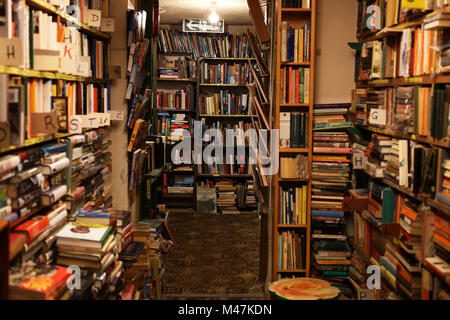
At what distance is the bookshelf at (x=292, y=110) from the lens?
388 cm

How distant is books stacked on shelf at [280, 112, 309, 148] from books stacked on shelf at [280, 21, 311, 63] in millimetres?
418

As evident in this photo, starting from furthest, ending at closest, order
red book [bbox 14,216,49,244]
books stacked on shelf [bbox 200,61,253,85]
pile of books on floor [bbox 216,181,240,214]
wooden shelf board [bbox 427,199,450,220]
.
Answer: books stacked on shelf [bbox 200,61,253,85]
pile of books on floor [bbox 216,181,240,214]
wooden shelf board [bbox 427,199,450,220]
red book [bbox 14,216,49,244]

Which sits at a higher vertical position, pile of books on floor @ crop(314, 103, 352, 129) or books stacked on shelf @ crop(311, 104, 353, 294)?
pile of books on floor @ crop(314, 103, 352, 129)

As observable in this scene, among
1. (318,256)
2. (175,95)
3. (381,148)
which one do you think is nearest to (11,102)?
(381,148)

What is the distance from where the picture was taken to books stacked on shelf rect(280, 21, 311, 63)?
3871 mm

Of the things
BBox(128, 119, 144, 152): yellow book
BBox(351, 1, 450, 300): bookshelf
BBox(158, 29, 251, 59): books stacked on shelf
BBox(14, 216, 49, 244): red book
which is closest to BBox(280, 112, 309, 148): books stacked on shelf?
BBox(351, 1, 450, 300): bookshelf

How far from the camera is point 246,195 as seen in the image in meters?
7.48

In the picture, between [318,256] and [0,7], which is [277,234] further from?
[0,7]

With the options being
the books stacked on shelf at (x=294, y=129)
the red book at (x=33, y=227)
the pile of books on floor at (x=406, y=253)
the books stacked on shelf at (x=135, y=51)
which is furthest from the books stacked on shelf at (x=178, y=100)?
the red book at (x=33, y=227)

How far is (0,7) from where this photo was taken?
84.1 inches

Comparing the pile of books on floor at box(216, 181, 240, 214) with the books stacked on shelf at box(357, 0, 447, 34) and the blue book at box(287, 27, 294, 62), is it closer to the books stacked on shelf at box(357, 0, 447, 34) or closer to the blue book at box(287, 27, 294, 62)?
the blue book at box(287, 27, 294, 62)

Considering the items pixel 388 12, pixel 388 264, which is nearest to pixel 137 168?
pixel 388 264

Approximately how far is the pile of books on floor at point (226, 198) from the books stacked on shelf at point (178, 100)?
4.13ft

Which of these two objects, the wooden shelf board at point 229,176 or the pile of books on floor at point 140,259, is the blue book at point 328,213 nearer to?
the pile of books on floor at point 140,259
